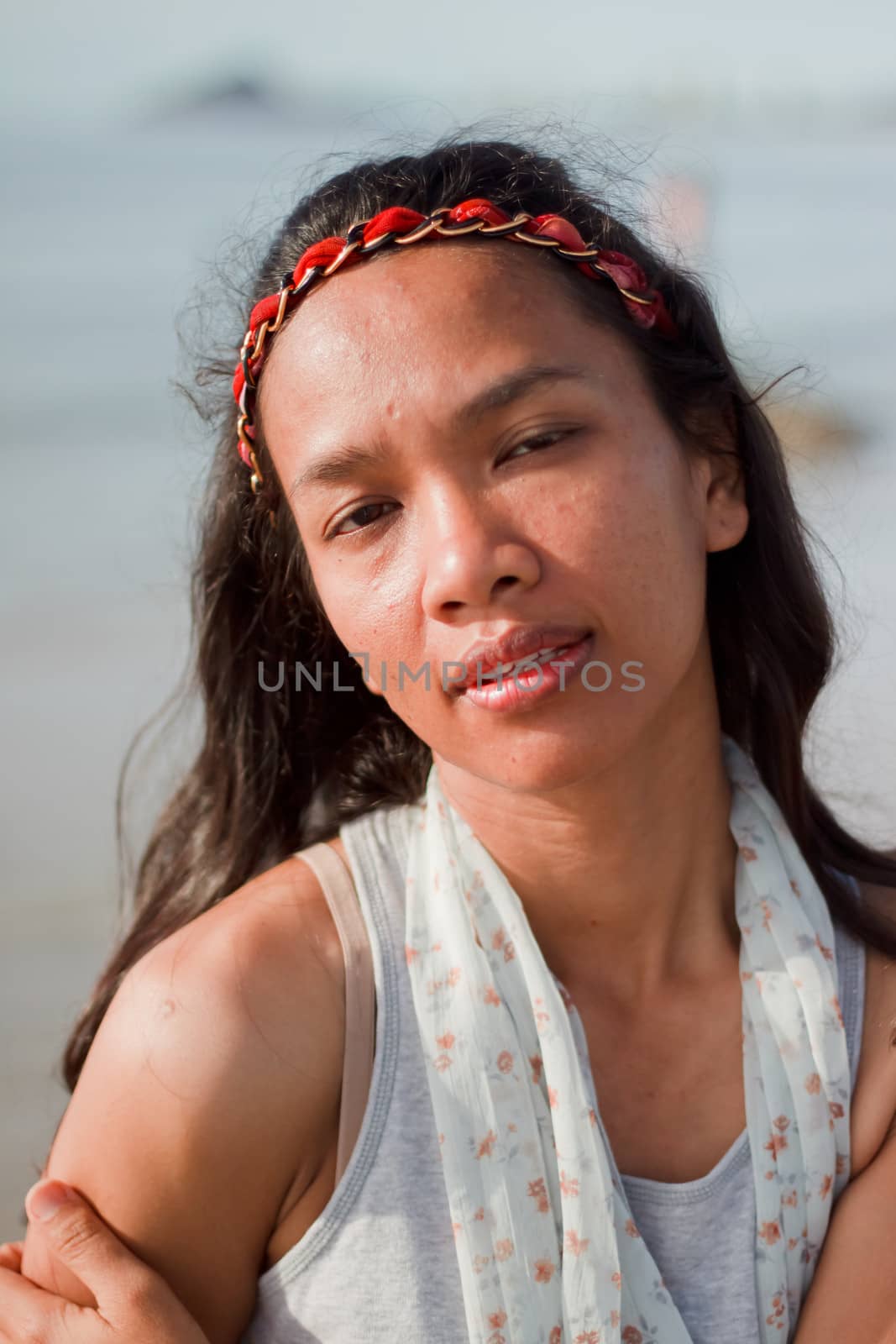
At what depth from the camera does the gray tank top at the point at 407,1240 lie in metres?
2.10

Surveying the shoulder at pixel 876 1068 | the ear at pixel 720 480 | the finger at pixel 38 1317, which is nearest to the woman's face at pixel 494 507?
the ear at pixel 720 480

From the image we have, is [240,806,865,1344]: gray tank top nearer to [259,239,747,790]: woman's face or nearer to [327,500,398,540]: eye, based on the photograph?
[259,239,747,790]: woman's face

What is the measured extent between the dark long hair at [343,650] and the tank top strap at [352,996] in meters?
0.34

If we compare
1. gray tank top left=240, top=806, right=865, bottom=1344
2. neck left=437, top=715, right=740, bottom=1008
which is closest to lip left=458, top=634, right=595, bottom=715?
neck left=437, top=715, right=740, bottom=1008

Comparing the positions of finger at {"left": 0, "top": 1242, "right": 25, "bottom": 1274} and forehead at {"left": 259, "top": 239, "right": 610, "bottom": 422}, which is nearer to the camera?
forehead at {"left": 259, "top": 239, "right": 610, "bottom": 422}

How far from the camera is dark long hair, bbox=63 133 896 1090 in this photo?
2.38 m

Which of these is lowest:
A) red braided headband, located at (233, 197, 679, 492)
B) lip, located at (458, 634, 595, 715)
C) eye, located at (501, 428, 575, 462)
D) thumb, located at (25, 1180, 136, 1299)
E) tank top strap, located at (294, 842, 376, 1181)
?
thumb, located at (25, 1180, 136, 1299)

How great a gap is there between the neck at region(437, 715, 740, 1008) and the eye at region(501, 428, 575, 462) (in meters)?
0.48

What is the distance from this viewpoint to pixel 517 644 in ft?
6.66

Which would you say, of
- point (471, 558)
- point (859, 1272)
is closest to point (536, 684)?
point (471, 558)

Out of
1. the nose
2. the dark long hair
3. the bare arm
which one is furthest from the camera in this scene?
the dark long hair

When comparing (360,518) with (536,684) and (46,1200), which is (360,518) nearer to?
(536,684)

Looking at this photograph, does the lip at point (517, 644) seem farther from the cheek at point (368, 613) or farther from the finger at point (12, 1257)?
the finger at point (12, 1257)

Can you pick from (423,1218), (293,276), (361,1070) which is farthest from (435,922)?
(293,276)
